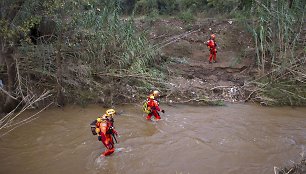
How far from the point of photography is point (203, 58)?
1562cm

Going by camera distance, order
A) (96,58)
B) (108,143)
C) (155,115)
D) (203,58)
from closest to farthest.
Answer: (108,143), (155,115), (96,58), (203,58)

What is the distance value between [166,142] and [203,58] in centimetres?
754

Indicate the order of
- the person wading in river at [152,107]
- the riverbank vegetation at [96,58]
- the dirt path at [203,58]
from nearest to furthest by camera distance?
the person wading in river at [152,107]
the riverbank vegetation at [96,58]
the dirt path at [203,58]

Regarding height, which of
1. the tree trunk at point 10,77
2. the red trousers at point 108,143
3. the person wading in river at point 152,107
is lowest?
the red trousers at point 108,143

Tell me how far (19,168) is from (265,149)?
5.72 metres

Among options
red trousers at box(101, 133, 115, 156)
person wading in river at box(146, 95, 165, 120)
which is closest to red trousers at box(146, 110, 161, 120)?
person wading in river at box(146, 95, 165, 120)

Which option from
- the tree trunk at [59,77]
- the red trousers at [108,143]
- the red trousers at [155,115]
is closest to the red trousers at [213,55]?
the red trousers at [155,115]

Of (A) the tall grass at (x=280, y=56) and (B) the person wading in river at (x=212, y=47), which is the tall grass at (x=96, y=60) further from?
(A) the tall grass at (x=280, y=56)

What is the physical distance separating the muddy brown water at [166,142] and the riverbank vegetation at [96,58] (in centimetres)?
70

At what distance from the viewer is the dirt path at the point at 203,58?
12438 mm

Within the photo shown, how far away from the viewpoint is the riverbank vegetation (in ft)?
33.2

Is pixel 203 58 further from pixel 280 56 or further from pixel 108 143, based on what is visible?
pixel 108 143

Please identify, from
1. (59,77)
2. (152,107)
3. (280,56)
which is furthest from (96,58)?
(280,56)

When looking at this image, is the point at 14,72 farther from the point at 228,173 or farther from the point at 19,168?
the point at 228,173
